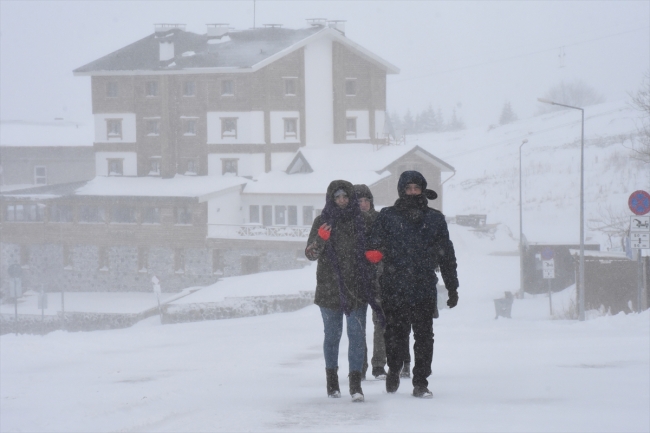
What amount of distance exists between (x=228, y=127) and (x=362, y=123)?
9.83 meters

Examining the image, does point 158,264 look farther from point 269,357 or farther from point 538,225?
point 269,357

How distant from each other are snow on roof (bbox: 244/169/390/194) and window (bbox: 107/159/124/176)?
1107 cm

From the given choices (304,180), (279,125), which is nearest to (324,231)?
(304,180)

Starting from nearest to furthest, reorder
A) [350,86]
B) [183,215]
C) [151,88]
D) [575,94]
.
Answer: [183,215] → [151,88] → [350,86] → [575,94]

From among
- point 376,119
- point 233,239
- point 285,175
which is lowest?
point 233,239

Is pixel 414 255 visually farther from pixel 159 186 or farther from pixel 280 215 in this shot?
pixel 159 186

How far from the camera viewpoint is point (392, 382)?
7871mm

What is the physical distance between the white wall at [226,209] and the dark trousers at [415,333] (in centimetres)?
4667

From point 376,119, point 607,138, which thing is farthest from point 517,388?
point 607,138

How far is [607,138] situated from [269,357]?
92.0 m

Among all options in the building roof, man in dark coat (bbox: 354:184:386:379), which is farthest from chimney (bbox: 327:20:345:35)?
man in dark coat (bbox: 354:184:386:379)

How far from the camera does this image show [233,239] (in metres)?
53.0

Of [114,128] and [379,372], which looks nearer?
[379,372]

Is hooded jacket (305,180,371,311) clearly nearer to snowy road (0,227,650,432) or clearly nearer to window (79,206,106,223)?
snowy road (0,227,650,432)
